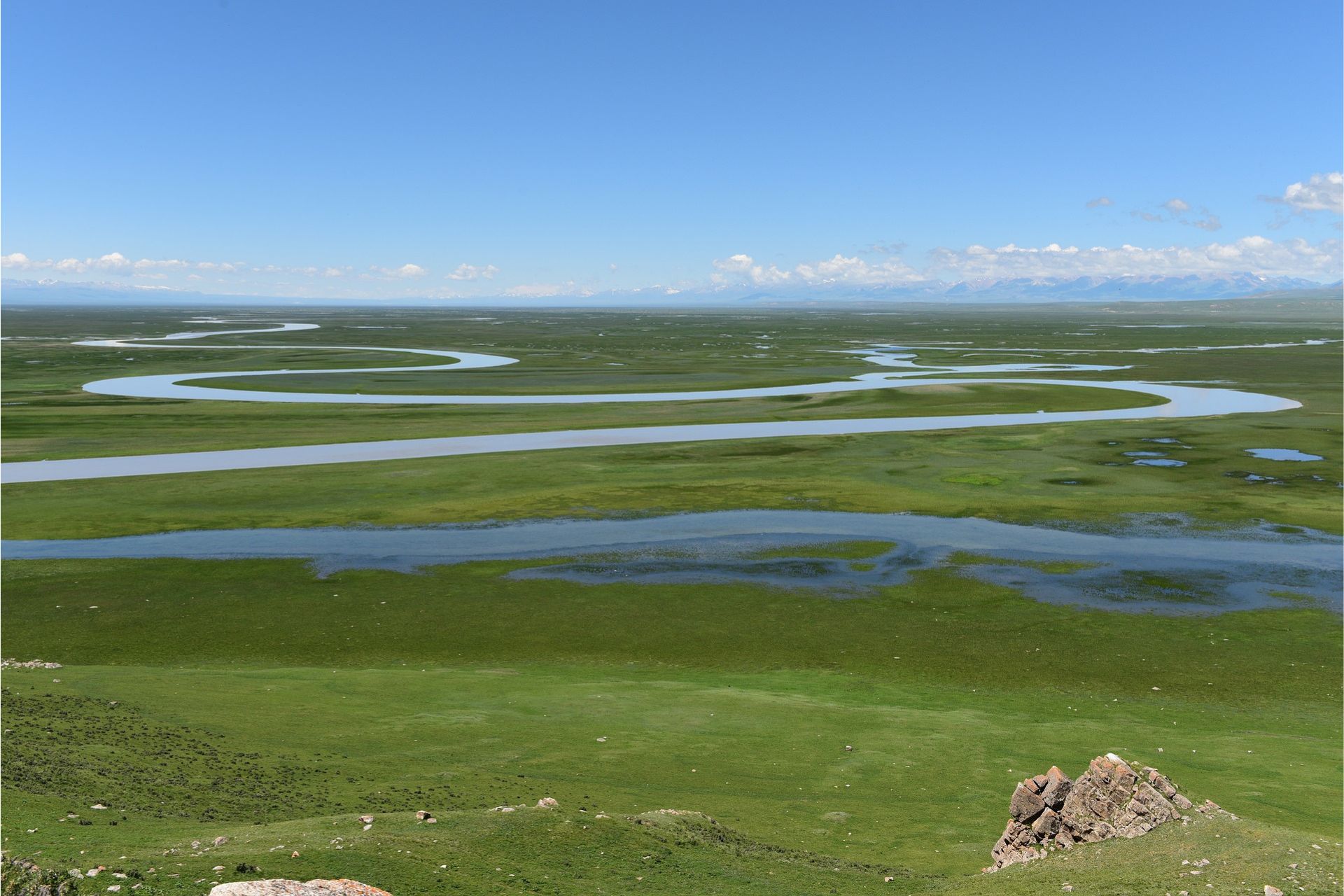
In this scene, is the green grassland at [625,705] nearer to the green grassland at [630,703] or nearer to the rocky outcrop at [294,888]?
the green grassland at [630,703]

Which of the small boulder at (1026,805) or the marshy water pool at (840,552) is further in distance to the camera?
the marshy water pool at (840,552)

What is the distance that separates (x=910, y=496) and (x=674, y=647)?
79.4 ft

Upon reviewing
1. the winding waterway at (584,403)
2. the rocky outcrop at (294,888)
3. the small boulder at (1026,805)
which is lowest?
the small boulder at (1026,805)

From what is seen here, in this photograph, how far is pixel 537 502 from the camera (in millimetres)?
49406

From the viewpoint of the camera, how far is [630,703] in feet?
79.1

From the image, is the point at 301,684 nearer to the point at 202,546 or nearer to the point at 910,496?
the point at 202,546

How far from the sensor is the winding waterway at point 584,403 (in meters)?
60.3

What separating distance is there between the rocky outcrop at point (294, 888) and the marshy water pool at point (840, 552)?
23.8 m

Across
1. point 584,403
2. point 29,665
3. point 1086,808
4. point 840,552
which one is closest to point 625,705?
point 1086,808

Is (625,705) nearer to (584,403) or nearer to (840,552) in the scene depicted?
(840,552)

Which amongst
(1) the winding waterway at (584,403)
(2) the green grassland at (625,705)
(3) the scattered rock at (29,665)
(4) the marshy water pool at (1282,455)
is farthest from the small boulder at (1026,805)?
(4) the marshy water pool at (1282,455)

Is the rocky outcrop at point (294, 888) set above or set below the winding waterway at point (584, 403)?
below

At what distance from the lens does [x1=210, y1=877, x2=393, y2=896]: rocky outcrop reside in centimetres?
1156

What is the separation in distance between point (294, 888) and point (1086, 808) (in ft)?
37.9
